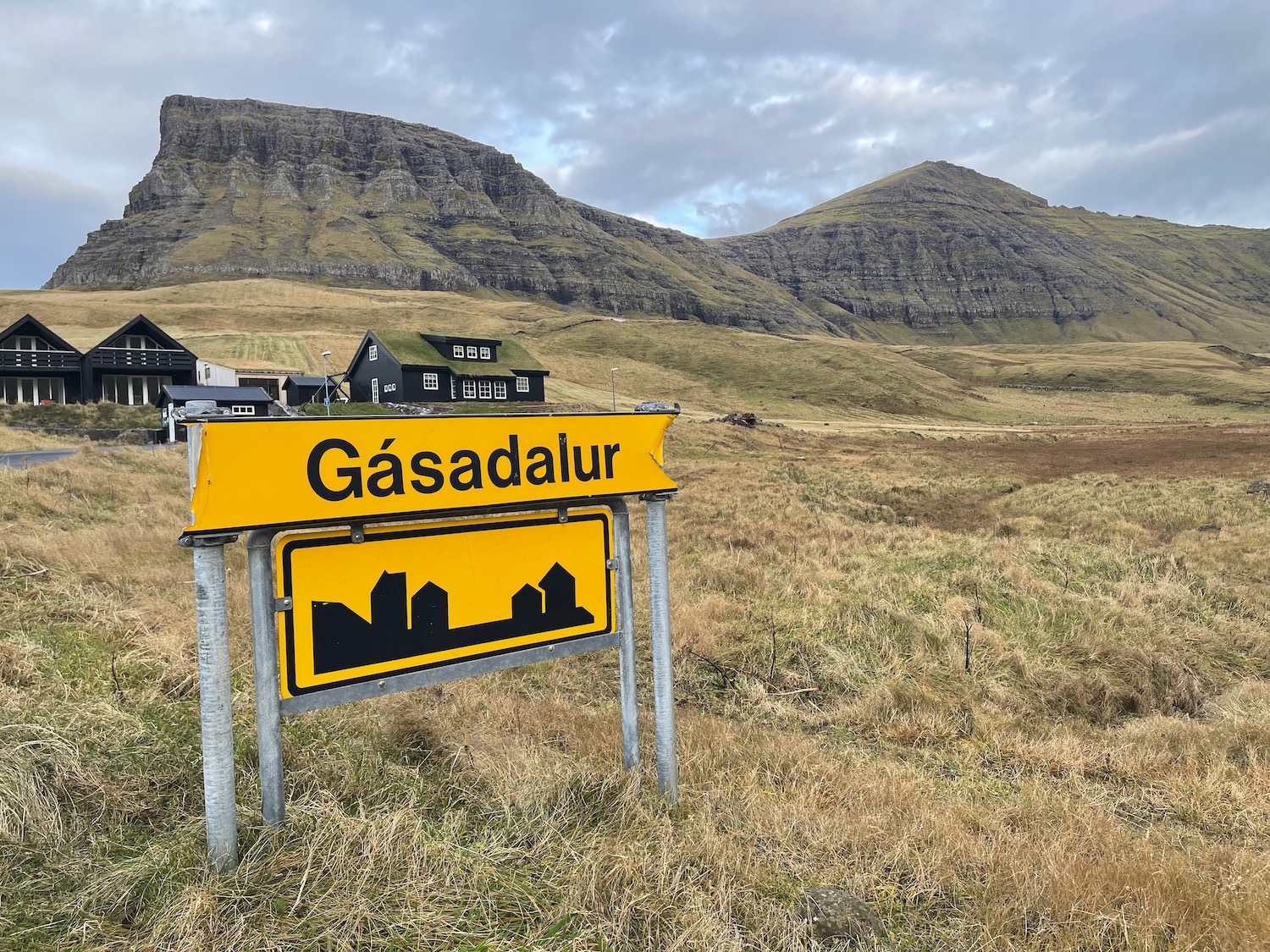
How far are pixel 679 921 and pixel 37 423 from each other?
48.9 meters

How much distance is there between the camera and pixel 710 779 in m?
3.84

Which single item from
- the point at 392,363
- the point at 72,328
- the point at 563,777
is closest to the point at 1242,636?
the point at 563,777

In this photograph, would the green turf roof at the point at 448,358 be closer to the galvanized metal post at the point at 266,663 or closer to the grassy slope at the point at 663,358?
the grassy slope at the point at 663,358

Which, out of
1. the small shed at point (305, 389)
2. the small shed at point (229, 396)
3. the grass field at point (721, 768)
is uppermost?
the small shed at point (305, 389)

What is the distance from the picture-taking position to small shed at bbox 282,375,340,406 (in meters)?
56.3

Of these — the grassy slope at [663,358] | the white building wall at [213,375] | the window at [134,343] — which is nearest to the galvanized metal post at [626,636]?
the grassy slope at [663,358]

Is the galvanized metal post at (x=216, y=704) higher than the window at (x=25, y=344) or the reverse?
the reverse

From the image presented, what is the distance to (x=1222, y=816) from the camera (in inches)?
159

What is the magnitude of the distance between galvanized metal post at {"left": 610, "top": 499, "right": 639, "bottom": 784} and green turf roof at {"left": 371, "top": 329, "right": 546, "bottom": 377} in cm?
5521

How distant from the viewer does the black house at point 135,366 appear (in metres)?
51.1

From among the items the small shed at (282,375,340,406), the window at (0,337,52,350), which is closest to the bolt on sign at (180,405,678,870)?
the small shed at (282,375,340,406)

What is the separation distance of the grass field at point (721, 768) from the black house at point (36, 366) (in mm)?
51850

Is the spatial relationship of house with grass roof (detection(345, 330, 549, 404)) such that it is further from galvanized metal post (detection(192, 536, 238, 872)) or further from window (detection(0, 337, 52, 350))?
galvanized metal post (detection(192, 536, 238, 872))

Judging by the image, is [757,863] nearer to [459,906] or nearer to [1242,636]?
[459,906]
